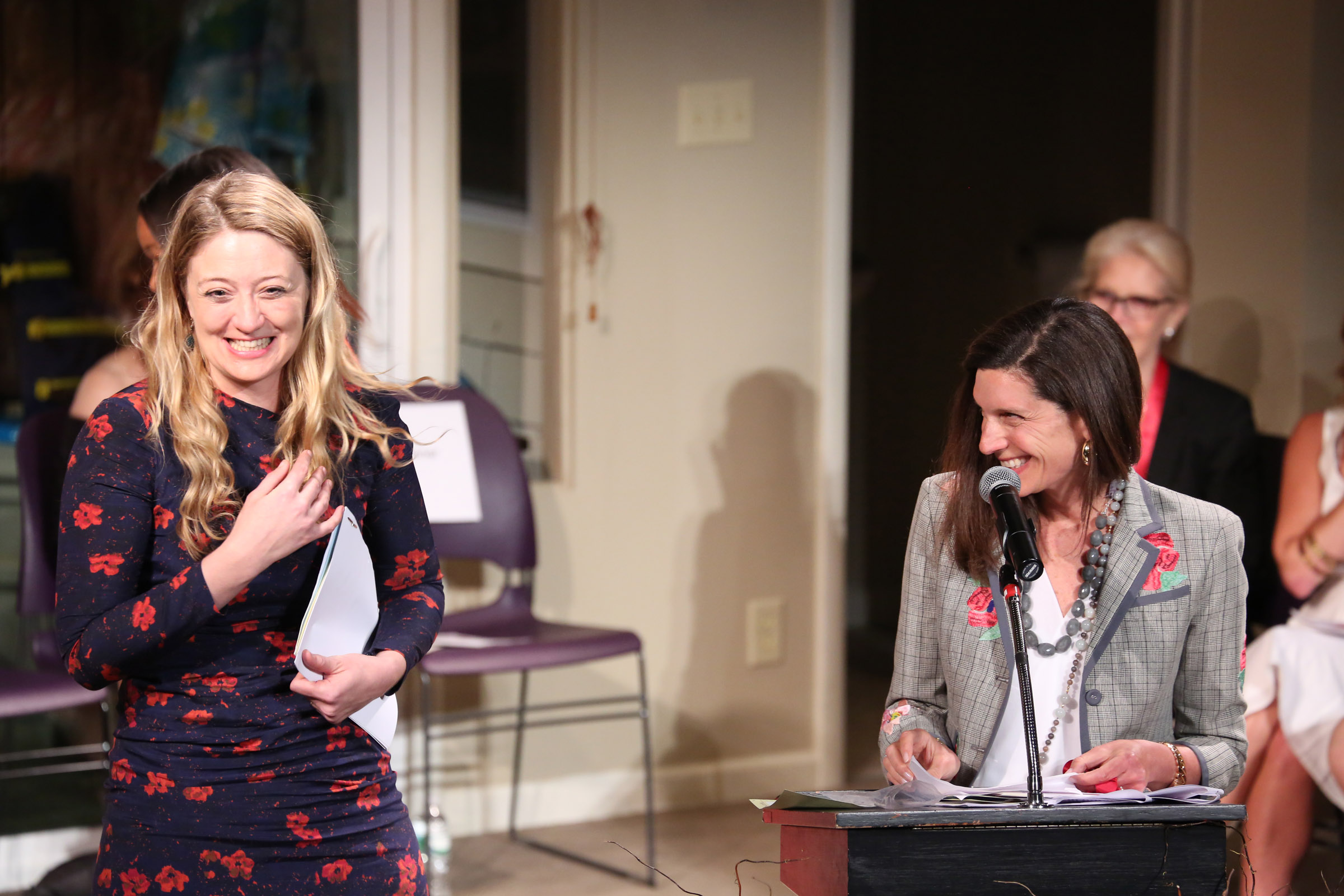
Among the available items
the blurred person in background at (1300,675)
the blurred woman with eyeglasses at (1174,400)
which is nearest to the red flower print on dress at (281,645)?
the blurred person in background at (1300,675)

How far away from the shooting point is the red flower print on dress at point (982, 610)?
1664 millimetres

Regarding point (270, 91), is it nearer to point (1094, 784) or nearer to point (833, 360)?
point (833, 360)

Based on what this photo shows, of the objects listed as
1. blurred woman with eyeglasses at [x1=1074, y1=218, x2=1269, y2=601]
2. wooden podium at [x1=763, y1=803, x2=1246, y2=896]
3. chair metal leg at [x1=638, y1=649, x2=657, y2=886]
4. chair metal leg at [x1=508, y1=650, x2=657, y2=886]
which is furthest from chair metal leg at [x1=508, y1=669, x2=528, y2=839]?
wooden podium at [x1=763, y1=803, x2=1246, y2=896]

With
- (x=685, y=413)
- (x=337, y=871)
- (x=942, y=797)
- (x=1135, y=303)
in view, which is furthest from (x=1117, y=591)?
(x=685, y=413)

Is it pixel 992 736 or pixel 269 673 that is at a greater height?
pixel 269 673

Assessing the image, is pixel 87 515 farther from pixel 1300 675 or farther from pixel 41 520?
pixel 1300 675

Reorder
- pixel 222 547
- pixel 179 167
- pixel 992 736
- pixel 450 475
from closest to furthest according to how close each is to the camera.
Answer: pixel 222 547, pixel 992 736, pixel 179 167, pixel 450 475

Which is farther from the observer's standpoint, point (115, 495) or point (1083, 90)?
point (1083, 90)

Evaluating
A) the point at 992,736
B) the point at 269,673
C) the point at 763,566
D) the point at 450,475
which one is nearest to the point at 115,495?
the point at 269,673

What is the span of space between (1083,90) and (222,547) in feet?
15.6

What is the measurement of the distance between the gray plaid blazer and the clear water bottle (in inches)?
63.9

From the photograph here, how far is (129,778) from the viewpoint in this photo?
1483 millimetres

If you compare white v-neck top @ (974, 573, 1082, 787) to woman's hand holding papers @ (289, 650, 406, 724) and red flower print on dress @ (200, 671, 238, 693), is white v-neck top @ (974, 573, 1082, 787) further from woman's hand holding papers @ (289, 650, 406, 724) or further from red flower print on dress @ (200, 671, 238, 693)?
red flower print on dress @ (200, 671, 238, 693)

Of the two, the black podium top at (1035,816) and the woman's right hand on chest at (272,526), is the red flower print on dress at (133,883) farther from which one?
the black podium top at (1035,816)
